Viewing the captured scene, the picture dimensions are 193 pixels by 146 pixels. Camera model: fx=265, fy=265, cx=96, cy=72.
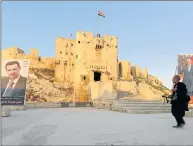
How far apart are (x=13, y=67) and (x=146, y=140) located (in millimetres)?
12472

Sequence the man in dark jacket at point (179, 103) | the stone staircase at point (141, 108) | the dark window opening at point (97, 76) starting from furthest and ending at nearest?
the dark window opening at point (97, 76)
the stone staircase at point (141, 108)
the man in dark jacket at point (179, 103)

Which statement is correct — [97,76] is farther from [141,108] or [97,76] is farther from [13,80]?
[141,108]

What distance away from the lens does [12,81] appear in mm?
15672

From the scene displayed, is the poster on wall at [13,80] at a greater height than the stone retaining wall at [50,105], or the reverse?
the poster on wall at [13,80]

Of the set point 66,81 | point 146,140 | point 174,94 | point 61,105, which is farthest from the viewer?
point 66,81

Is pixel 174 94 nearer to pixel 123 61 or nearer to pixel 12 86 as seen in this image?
pixel 12 86

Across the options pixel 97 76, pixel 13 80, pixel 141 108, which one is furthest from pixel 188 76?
pixel 97 76

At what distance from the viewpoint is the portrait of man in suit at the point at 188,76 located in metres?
15.9

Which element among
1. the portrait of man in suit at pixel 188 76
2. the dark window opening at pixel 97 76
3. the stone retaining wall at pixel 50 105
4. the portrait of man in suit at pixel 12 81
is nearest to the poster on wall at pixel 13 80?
the portrait of man in suit at pixel 12 81

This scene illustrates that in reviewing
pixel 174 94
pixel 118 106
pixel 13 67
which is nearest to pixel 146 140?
pixel 174 94

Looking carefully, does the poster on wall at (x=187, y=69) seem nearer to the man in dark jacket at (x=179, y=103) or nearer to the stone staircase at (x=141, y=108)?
the stone staircase at (x=141, y=108)

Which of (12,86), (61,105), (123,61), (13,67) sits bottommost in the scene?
(61,105)

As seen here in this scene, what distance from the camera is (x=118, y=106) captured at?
1560 centimetres

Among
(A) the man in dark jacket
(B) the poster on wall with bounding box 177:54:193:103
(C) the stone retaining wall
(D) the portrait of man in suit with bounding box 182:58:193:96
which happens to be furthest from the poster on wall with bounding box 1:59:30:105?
(A) the man in dark jacket
